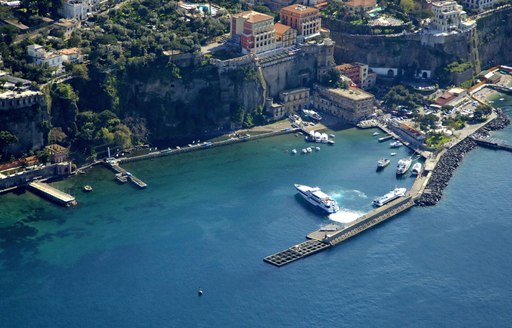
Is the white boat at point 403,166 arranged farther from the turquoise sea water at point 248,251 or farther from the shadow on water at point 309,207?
the shadow on water at point 309,207

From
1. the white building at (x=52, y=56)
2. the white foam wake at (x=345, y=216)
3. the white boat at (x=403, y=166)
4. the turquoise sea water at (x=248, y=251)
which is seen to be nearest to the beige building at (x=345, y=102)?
the turquoise sea water at (x=248, y=251)

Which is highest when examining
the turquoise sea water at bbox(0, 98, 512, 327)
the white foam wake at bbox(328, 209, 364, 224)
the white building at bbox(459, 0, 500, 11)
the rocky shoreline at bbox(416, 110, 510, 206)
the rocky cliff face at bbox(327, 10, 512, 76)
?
the white building at bbox(459, 0, 500, 11)

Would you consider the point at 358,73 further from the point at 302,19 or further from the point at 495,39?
the point at 495,39

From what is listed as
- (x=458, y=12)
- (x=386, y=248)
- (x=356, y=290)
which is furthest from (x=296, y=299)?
(x=458, y=12)

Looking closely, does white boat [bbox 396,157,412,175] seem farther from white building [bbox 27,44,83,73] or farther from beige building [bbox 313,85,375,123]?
white building [bbox 27,44,83,73]

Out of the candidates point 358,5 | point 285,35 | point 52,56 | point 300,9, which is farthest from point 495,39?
point 52,56

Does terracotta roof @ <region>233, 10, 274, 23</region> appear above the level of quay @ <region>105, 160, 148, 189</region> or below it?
above

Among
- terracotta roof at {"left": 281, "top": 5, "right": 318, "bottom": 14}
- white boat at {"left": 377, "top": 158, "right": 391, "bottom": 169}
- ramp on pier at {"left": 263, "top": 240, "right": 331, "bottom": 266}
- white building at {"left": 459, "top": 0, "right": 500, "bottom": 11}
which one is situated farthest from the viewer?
white building at {"left": 459, "top": 0, "right": 500, "bottom": 11}

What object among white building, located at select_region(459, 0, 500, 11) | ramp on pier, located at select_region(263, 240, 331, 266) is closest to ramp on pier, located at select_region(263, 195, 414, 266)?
ramp on pier, located at select_region(263, 240, 331, 266)
